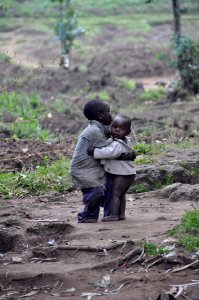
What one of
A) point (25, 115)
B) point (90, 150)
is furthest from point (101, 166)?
point (25, 115)

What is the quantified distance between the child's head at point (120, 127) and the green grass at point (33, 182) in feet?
6.99

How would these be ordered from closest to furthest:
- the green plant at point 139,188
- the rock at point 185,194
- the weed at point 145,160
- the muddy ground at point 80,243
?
the muddy ground at point 80,243, the rock at point 185,194, the green plant at point 139,188, the weed at point 145,160

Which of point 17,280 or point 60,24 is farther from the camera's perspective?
point 60,24

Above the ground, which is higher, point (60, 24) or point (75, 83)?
point (60, 24)

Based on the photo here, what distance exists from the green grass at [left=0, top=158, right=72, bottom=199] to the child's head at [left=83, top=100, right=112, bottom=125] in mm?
2033

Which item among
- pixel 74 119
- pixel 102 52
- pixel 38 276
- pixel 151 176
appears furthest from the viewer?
pixel 102 52

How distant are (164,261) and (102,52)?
953 inches

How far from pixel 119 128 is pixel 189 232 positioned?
142 cm

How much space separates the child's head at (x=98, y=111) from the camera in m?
7.43

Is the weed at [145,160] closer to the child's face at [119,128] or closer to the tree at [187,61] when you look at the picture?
the child's face at [119,128]

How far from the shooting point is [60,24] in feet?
77.8

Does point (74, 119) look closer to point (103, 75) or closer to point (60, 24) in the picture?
point (103, 75)

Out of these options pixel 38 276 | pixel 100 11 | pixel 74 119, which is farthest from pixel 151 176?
pixel 100 11

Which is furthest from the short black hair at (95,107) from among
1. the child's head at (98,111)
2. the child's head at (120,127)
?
the child's head at (120,127)
